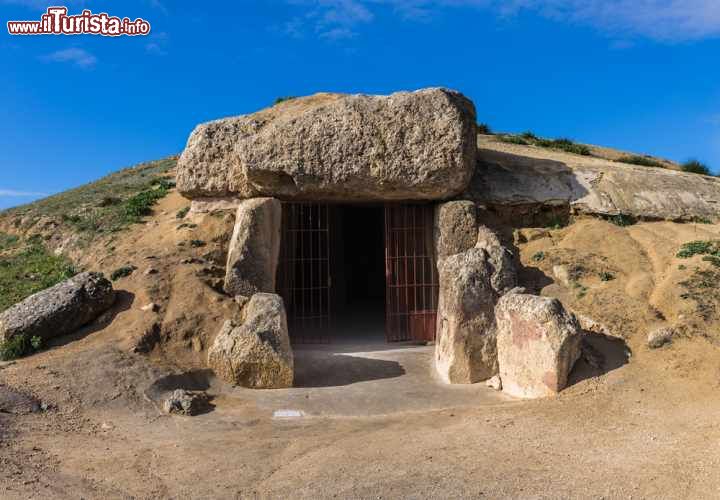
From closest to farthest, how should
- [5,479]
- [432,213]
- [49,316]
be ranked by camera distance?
[5,479] → [49,316] → [432,213]

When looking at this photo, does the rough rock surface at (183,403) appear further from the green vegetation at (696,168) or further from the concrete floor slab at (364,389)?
the green vegetation at (696,168)

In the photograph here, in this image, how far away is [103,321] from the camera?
9.23m

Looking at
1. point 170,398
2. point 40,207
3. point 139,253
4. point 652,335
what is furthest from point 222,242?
point 40,207

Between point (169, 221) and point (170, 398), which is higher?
point (169, 221)

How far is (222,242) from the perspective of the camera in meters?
10.8

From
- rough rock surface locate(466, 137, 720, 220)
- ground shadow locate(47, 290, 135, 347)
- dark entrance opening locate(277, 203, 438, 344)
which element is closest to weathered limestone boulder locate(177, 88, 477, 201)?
dark entrance opening locate(277, 203, 438, 344)

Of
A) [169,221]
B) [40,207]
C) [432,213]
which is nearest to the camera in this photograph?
[432,213]

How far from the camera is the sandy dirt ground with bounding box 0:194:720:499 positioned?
16.7 ft

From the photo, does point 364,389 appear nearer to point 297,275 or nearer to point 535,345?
point 535,345

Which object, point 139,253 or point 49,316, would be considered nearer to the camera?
point 49,316

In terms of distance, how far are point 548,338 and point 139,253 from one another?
298 inches

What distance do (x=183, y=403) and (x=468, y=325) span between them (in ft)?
13.4

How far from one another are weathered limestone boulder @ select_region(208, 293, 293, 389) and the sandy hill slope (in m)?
0.38

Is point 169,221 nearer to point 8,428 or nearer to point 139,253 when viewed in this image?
point 139,253
